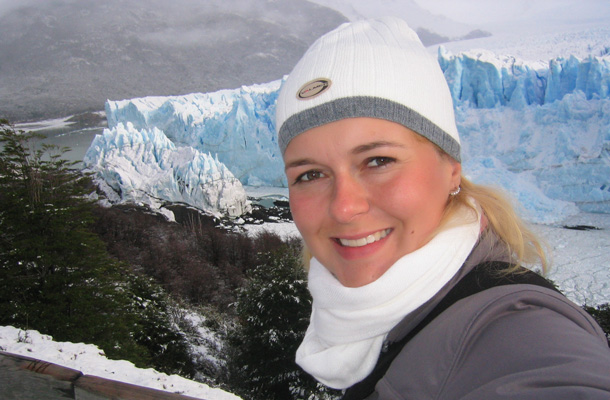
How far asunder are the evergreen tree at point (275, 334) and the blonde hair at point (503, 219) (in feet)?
24.2

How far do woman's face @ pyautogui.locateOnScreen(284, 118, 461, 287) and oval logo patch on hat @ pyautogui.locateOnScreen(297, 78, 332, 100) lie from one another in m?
0.11

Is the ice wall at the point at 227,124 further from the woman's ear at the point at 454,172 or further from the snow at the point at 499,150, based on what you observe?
the woman's ear at the point at 454,172

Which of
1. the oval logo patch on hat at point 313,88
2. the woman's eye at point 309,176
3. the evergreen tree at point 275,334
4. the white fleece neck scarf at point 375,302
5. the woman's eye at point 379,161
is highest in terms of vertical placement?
the oval logo patch on hat at point 313,88

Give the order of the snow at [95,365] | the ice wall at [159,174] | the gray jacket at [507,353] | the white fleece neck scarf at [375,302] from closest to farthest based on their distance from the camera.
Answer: the gray jacket at [507,353], the white fleece neck scarf at [375,302], the snow at [95,365], the ice wall at [159,174]

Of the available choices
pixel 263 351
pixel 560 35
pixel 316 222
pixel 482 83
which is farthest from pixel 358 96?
pixel 560 35

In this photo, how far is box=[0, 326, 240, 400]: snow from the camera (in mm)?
4250

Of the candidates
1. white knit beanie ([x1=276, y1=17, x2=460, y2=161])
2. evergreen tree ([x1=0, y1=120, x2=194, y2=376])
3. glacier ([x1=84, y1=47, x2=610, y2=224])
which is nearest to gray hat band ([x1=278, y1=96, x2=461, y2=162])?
white knit beanie ([x1=276, y1=17, x2=460, y2=161])

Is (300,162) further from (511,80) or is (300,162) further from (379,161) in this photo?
(511,80)

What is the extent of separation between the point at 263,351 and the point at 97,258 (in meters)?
5.37

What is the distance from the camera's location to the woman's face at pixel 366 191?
861 mm

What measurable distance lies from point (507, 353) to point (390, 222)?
38cm

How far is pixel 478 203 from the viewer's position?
102 centimetres

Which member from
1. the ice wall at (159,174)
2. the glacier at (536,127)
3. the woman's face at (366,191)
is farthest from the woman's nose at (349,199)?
the ice wall at (159,174)

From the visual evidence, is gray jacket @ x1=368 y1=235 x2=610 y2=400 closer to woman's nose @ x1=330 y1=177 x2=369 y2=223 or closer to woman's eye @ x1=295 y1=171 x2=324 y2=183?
woman's nose @ x1=330 y1=177 x2=369 y2=223
